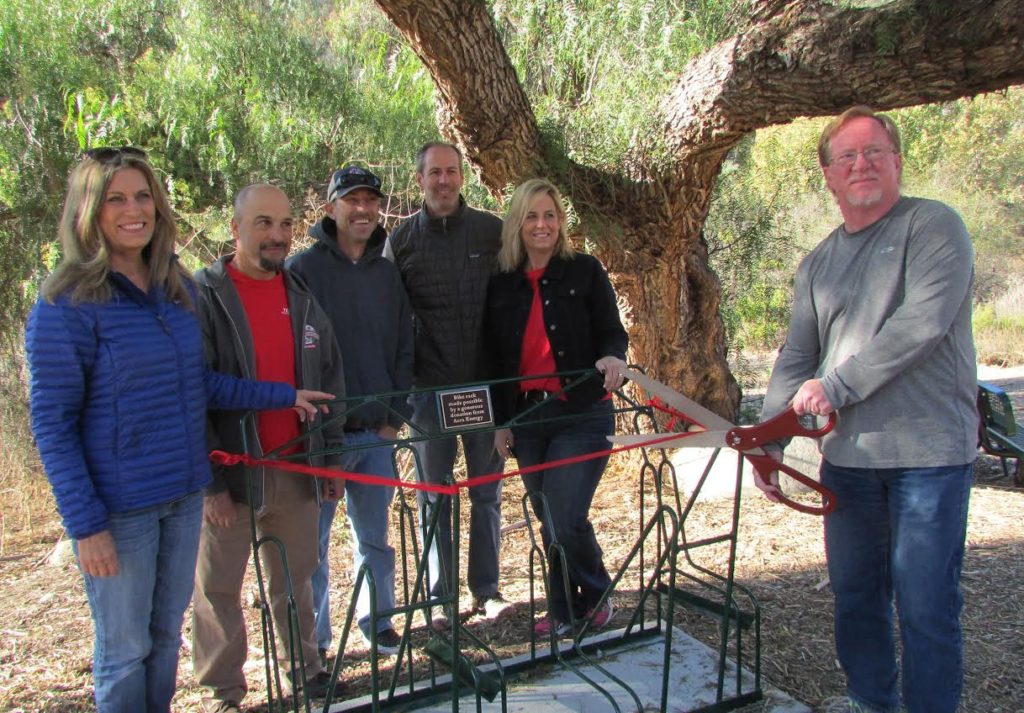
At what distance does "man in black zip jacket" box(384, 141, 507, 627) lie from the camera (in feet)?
11.2

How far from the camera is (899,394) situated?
7.34 ft

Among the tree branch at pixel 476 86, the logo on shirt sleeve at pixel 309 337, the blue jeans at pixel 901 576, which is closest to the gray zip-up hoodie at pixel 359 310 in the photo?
the logo on shirt sleeve at pixel 309 337

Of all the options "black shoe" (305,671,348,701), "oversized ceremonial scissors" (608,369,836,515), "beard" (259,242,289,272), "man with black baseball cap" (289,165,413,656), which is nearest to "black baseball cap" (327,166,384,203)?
"man with black baseball cap" (289,165,413,656)

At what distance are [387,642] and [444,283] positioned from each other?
57.9 inches

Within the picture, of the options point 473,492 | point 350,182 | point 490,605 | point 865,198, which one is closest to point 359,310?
point 350,182

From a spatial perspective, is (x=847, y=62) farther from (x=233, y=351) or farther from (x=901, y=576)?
(x=233, y=351)

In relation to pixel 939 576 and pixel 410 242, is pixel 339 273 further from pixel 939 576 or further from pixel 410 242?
pixel 939 576

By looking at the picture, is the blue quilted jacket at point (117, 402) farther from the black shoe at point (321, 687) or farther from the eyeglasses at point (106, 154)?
the black shoe at point (321, 687)

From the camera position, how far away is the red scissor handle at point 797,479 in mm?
2346

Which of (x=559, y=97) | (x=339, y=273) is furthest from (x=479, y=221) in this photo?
(x=559, y=97)

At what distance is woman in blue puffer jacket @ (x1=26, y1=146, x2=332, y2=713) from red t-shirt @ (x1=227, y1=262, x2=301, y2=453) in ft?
1.11

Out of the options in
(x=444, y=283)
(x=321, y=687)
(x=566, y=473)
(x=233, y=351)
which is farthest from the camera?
(x=444, y=283)

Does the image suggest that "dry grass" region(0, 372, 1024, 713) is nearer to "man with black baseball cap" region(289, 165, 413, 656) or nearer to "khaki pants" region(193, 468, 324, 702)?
"khaki pants" region(193, 468, 324, 702)

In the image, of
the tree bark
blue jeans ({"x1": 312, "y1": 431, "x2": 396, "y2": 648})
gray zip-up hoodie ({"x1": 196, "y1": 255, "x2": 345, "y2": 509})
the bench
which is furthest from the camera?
the bench
